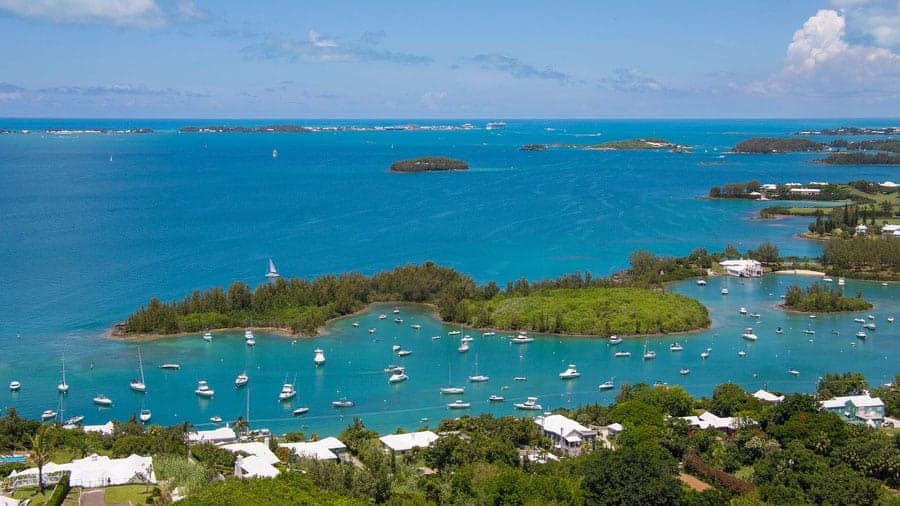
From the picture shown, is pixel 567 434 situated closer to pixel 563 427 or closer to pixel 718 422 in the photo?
pixel 563 427

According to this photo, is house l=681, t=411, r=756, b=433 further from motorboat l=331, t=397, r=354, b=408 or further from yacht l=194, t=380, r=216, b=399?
yacht l=194, t=380, r=216, b=399

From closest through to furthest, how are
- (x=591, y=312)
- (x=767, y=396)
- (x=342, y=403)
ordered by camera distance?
1. (x=767, y=396)
2. (x=342, y=403)
3. (x=591, y=312)

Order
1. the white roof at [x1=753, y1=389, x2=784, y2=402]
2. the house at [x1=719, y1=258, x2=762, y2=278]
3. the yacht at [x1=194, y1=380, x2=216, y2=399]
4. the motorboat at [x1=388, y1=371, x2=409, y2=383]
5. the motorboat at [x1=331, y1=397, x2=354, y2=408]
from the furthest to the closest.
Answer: the house at [x1=719, y1=258, x2=762, y2=278], the motorboat at [x1=388, y1=371, x2=409, y2=383], the yacht at [x1=194, y1=380, x2=216, y2=399], the motorboat at [x1=331, y1=397, x2=354, y2=408], the white roof at [x1=753, y1=389, x2=784, y2=402]

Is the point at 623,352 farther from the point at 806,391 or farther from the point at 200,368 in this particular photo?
the point at 200,368

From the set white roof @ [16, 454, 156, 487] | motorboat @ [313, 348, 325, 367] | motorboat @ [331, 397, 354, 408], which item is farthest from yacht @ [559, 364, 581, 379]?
white roof @ [16, 454, 156, 487]

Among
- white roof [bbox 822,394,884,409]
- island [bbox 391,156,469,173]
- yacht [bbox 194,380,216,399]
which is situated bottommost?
yacht [bbox 194,380,216,399]

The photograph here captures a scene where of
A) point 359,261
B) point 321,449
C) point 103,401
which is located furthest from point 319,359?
point 359,261
